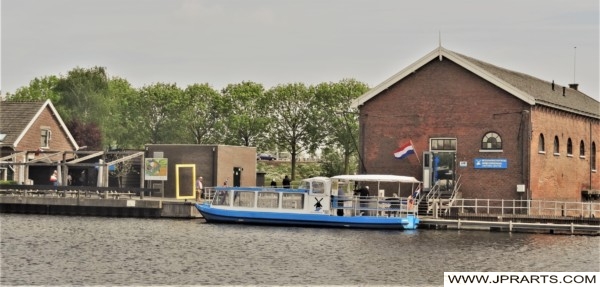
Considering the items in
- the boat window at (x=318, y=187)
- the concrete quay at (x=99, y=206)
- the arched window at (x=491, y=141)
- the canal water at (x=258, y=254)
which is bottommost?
the canal water at (x=258, y=254)

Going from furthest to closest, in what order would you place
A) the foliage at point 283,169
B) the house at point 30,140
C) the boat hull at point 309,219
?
1. the foliage at point 283,169
2. the house at point 30,140
3. the boat hull at point 309,219

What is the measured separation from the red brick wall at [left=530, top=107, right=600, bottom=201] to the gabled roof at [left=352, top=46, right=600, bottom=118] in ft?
2.48

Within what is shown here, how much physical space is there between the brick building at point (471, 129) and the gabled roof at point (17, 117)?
29665mm

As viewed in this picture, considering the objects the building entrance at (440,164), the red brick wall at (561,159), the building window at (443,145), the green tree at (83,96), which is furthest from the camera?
the green tree at (83,96)

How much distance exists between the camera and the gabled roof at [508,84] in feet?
224

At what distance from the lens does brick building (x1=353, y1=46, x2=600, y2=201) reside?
222ft

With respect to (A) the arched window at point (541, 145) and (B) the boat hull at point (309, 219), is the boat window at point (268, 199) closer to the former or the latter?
(B) the boat hull at point (309, 219)

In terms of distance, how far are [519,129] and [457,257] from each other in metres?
21.1

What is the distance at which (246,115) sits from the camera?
118 metres

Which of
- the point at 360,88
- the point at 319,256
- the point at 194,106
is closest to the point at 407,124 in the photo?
the point at 319,256

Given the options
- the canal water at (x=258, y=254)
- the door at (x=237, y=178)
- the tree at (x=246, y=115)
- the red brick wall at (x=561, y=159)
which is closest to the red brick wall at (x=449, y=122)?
the red brick wall at (x=561, y=159)

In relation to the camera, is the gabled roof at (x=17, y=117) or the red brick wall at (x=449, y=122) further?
the gabled roof at (x=17, y=117)

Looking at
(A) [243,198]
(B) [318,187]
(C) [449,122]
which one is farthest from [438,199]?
(A) [243,198]

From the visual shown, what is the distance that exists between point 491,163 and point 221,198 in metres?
16.7
